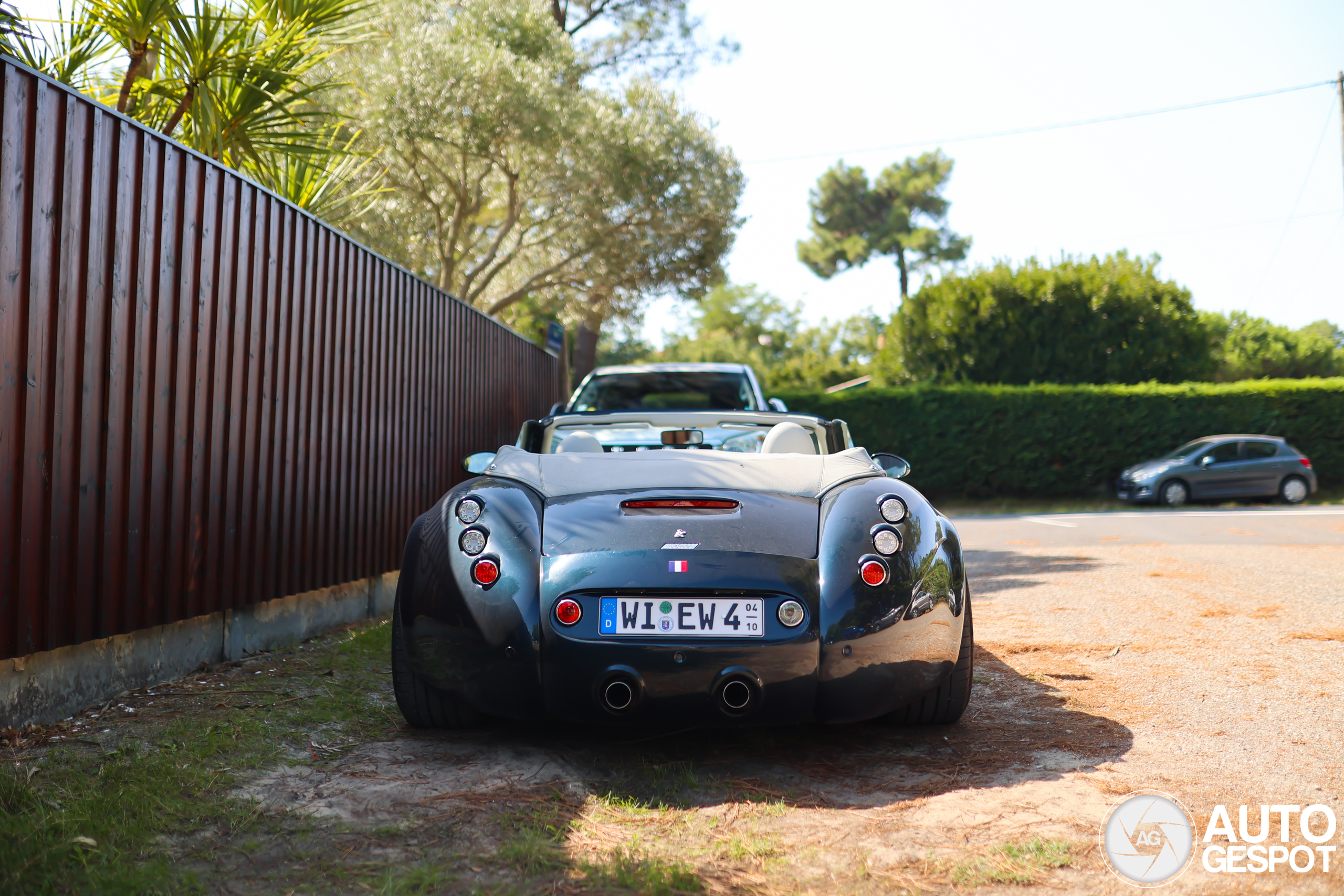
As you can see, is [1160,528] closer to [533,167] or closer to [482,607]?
[533,167]

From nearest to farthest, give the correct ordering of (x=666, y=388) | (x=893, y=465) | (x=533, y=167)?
1. (x=893, y=465)
2. (x=666, y=388)
3. (x=533, y=167)

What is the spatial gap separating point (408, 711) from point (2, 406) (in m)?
1.66

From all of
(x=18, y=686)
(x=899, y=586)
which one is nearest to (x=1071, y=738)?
(x=899, y=586)

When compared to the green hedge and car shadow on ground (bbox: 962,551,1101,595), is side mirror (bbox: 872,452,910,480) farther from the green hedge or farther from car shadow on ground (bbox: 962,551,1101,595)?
the green hedge

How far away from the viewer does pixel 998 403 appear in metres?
20.7

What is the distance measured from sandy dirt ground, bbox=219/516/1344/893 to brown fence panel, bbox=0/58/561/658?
1.31m

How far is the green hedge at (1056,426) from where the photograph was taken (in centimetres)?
2070

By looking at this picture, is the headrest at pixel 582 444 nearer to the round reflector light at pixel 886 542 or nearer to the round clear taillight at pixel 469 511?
the round clear taillight at pixel 469 511

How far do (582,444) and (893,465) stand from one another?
4.16 ft

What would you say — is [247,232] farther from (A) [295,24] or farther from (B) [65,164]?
(A) [295,24]

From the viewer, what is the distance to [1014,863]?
2307 mm

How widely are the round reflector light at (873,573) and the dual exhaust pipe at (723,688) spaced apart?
463mm

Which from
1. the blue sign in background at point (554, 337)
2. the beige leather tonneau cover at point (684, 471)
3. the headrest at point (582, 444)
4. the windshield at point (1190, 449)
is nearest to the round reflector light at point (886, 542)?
the beige leather tonneau cover at point (684, 471)

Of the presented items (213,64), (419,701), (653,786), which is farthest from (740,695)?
(213,64)
